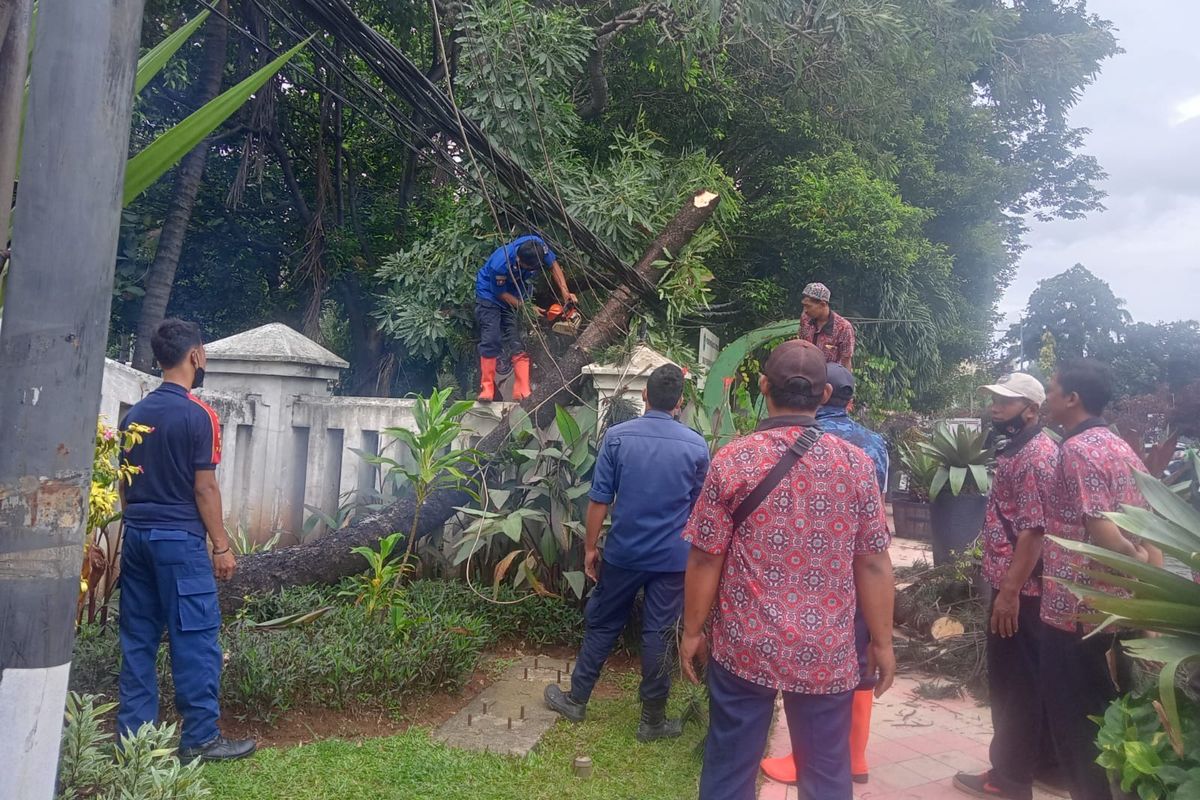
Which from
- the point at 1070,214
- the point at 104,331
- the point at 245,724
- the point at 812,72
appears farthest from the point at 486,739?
the point at 1070,214

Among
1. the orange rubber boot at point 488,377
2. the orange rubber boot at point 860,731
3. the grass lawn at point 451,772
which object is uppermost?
the orange rubber boot at point 488,377

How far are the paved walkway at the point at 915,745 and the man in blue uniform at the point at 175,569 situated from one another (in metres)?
2.39

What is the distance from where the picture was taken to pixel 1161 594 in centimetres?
265

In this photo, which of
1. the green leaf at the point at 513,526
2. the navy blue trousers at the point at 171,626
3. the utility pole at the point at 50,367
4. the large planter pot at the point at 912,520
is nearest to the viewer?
the utility pole at the point at 50,367

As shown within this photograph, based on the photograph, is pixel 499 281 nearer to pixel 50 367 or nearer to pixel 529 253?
pixel 529 253

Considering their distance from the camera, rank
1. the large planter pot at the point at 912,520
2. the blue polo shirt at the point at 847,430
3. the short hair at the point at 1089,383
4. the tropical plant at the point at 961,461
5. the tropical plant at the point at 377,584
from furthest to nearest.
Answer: the large planter pot at the point at 912,520 < the tropical plant at the point at 961,461 < the tropical plant at the point at 377,584 < the blue polo shirt at the point at 847,430 < the short hair at the point at 1089,383

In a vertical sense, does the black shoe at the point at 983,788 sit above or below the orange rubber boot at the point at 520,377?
below

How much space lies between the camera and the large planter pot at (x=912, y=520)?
9609mm

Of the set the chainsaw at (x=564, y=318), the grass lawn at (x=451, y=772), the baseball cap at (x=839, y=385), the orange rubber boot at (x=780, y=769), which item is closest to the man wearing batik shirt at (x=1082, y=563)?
the baseball cap at (x=839, y=385)

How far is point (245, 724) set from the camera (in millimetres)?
4059

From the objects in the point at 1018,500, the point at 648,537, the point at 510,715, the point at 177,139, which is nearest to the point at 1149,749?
the point at 1018,500

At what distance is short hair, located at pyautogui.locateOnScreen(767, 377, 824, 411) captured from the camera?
2703mm

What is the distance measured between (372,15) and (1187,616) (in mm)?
12098

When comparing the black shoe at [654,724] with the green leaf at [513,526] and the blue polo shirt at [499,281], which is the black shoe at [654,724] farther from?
the blue polo shirt at [499,281]
